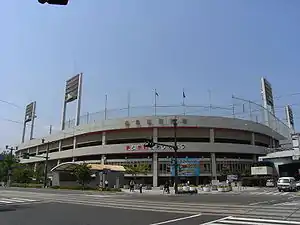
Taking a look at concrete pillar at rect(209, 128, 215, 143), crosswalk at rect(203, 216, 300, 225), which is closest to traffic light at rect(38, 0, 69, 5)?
crosswalk at rect(203, 216, 300, 225)

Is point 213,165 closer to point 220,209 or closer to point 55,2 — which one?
point 220,209

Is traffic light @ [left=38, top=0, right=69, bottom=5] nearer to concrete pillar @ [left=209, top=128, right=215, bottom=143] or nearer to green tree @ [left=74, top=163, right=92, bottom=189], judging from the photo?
green tree @ [left=74, top=163, right=92, bottom=189]

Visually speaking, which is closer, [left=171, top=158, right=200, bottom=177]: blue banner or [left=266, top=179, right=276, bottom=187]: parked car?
[left=266, top=179, right=276, bottom=187]: parked car

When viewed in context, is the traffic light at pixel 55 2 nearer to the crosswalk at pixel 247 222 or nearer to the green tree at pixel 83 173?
the crosswalk at pixel 247 222

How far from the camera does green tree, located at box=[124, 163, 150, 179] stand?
214ft

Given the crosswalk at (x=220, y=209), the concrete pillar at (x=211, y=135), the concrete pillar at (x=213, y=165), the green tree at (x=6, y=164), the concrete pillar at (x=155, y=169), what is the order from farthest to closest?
the green tree at (x=6, y=164), the concrete pillar at (x=211, y=135), the concrete pillar at (x=213, y=165), the concrete pillar at (x=155, y=169), the crosswalk at (x=220, y=209)

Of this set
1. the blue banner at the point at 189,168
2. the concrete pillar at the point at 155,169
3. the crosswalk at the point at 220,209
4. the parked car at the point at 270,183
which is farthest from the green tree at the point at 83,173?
the parked car at the point at 270,183

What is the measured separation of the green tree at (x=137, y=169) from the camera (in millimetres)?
65188

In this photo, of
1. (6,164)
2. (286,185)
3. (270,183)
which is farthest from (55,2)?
(6,164)

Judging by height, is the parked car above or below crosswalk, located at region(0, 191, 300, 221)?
above

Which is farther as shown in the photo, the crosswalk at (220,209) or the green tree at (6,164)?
the green tree at (6,164)

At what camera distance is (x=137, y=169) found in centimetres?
6550

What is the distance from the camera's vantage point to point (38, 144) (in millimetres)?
98438

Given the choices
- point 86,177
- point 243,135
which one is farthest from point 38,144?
point 243,135
